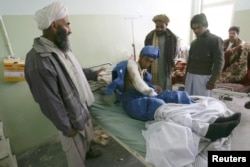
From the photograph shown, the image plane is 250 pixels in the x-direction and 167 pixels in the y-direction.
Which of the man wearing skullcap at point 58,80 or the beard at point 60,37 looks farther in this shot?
the beard at point 60,37

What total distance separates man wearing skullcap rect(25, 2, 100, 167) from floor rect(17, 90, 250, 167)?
0.54 meters

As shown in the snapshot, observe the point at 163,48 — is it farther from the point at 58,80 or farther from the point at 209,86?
the point at 58,80

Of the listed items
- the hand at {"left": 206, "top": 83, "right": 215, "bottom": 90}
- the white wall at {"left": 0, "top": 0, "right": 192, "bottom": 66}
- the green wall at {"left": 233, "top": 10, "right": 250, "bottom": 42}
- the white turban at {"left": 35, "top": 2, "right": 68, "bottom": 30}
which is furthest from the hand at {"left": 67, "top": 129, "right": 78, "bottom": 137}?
the green wall at {"left": 233, "top": 10, "right": 250, "bottom": 42}

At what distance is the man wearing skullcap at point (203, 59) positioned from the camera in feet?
6.89

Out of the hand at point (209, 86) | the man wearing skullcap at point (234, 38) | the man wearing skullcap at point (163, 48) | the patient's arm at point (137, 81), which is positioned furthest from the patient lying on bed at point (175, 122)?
the man wearing skullcap at point (234, 38)

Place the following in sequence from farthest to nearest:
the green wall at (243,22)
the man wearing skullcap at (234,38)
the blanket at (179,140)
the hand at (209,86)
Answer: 1. the green wall at (243,22)
2. the man wearing skullcap at (234,38)
3. the hand at (209,86)
4. the blanket at (179,140)

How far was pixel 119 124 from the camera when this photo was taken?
1.62 m

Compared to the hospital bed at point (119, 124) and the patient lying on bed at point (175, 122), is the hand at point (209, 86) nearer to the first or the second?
the patient lying on bed at point (175, 122)

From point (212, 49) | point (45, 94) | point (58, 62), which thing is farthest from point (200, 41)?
point (45, 94)

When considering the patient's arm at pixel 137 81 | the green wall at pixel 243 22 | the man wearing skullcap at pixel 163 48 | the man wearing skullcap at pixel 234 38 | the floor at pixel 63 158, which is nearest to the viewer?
the patient's arm at pixel 137 81

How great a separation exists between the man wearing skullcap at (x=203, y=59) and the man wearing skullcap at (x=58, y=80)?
147 centimetres

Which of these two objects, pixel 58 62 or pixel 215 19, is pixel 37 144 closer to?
pixel 58 62

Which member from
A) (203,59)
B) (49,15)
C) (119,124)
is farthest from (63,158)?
(203,59)

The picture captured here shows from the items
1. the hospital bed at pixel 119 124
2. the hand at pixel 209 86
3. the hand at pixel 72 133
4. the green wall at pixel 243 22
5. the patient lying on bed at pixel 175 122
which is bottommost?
the hospital bed at pixel 119 124
